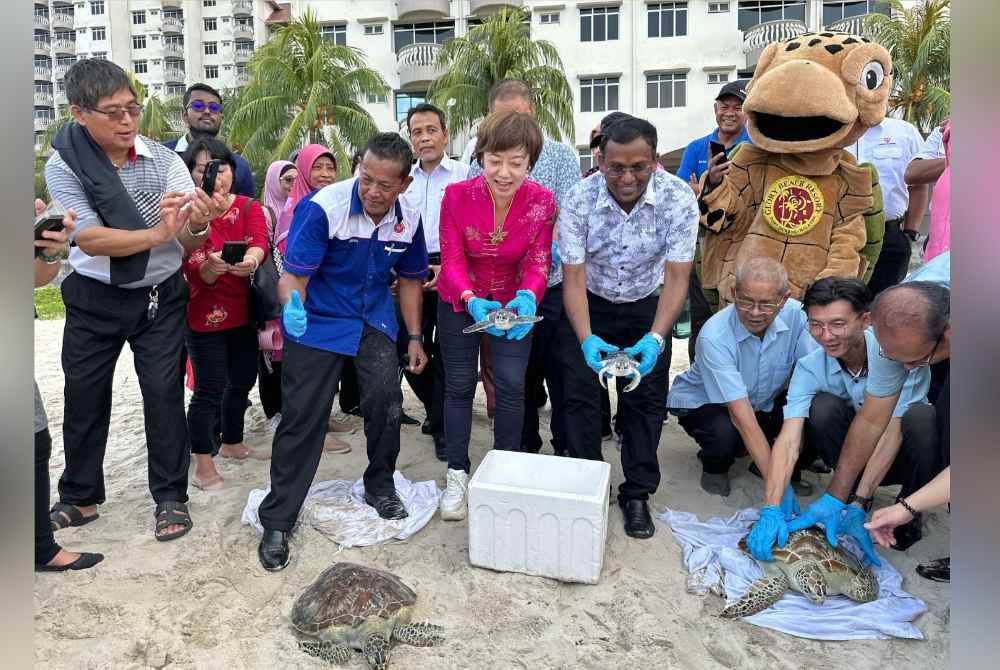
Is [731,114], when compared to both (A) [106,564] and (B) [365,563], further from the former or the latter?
(A) [106,564]

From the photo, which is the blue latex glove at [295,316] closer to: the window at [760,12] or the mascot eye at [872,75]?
the mascot eye at [872,75]

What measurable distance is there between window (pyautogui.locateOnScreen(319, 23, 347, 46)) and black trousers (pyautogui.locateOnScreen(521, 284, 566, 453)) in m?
17.8

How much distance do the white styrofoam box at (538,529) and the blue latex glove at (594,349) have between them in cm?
39

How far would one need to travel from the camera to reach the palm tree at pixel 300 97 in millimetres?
14555

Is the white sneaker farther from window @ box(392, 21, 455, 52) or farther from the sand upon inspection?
window @ box(392, 21, 455, 52)

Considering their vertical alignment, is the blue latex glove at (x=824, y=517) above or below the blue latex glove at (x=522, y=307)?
below

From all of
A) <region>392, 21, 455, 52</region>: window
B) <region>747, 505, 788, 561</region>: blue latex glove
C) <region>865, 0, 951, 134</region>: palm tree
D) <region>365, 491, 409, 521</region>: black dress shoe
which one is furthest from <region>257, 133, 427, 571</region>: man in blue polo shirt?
<region>392, 21, 455, 52</region>: window

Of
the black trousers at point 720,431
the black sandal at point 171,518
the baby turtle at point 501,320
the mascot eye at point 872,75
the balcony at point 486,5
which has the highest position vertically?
the balcony at point 486,5

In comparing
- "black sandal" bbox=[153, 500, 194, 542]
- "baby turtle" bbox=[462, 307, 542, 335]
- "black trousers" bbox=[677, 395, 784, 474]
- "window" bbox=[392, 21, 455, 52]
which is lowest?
"black sandal" bbox=[153, 500, 194, 542]

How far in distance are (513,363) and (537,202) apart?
635 mm

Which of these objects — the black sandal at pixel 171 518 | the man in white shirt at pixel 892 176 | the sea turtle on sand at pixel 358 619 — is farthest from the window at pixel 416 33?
the sea turtle on sand at pixel 358 619

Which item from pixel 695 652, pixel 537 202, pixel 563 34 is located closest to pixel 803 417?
pixel 695 652

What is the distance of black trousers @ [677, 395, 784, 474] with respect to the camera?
2.87 m

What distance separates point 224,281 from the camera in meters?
2.96
